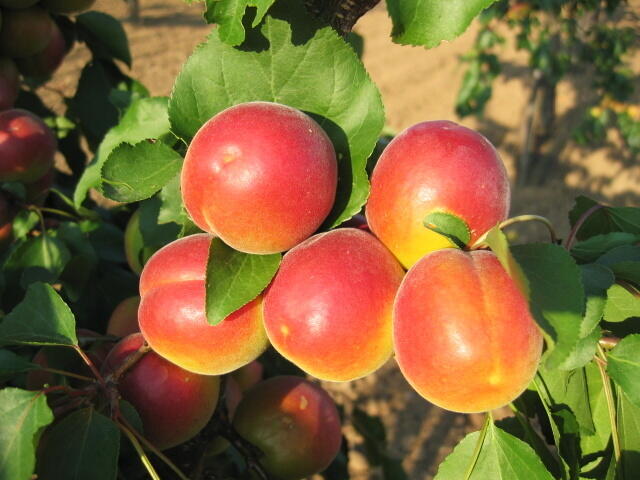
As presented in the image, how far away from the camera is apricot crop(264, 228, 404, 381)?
0.59 meters

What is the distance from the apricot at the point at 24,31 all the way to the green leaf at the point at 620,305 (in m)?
1.19

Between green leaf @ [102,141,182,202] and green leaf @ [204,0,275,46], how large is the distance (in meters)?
0.17

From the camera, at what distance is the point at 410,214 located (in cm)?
60

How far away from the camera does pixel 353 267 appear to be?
599mm

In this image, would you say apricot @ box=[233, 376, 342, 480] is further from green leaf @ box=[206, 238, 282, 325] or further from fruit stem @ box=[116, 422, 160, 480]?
green leaf @ box=[206, 238, 282, 325]

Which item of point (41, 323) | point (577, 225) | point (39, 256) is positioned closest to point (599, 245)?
point (577, 225)

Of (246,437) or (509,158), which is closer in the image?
(246,437)

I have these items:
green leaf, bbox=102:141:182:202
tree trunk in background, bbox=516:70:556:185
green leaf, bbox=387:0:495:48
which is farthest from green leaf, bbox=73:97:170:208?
tree trunk in background, bbox=516:70:556:185

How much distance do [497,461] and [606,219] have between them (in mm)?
343

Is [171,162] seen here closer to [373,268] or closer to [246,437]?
[373,268]

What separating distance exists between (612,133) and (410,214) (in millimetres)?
5553

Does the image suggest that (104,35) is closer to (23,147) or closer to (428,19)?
(23,147)

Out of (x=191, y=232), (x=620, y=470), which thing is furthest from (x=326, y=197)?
(x=620, y=470)

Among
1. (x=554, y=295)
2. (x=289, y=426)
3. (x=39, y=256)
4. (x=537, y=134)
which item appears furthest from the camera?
(x=537, y=134)
